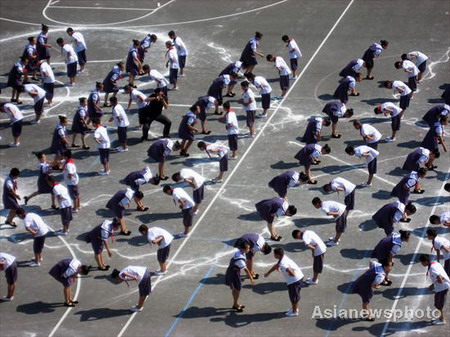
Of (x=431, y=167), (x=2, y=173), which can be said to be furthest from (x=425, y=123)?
(x=2, y=173)

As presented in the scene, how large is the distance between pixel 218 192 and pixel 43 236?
21.8 ft

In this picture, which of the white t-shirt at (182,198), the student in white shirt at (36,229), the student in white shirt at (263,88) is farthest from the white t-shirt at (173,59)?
the student in white shirt at (36,229)

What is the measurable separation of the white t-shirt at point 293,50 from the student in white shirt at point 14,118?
36.4 ft

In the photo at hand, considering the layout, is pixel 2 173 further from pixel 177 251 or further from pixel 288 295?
pixel 288 295

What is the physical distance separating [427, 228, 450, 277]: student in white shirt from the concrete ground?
95 cm

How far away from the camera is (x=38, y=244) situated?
33.0 meters

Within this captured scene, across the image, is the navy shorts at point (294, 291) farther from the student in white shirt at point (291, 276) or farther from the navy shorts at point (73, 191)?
the navy shorts at point (73, 191)

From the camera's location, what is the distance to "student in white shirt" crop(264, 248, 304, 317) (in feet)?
98.2

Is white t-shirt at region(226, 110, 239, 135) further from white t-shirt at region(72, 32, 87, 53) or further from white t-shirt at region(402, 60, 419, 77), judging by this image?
white t-shirt at region(72, 32, 87, 53)

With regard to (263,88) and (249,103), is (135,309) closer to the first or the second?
(249,103)

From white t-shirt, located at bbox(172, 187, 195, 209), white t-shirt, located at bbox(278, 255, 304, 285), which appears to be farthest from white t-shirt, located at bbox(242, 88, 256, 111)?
white t-shirt, located at bbox(278, 255, 304, 285)

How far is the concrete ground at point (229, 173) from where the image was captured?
30562 mm

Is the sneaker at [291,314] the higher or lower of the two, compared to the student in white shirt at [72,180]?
lower

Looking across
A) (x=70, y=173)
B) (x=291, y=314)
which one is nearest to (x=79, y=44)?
(x=70, y=173)
